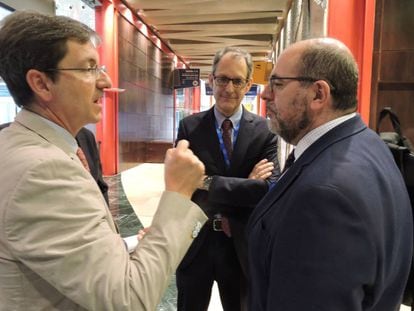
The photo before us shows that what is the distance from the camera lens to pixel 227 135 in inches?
69.6

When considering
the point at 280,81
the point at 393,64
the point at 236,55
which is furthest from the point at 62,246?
the point at 393,64

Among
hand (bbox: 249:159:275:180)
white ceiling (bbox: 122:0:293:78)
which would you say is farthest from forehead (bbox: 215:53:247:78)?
white ceiling (bbox: 122:0:293:78)

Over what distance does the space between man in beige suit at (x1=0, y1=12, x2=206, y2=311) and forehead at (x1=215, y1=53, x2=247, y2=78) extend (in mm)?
865

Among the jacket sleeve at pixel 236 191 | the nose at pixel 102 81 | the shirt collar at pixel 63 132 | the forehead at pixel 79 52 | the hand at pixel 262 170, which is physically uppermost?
the forehead at pixel 79 52

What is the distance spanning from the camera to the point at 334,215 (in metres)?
0.79

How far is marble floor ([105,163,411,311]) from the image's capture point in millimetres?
2916

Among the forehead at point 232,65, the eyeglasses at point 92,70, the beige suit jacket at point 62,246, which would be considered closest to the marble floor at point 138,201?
the forehead at point 232,65

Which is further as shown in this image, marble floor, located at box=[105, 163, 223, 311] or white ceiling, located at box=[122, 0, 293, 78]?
white ceiling, located at box=[122, 0, 293, 78]

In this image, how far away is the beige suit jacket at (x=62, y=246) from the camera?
77 cm

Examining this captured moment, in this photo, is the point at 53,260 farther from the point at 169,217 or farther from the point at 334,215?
the point at 334,215

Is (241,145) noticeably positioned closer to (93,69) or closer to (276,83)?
(276,83)

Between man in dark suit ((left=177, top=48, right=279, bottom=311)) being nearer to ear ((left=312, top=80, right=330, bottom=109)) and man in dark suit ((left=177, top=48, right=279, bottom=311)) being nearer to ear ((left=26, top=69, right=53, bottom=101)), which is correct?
ear ((left=312, top=80, right=330, bottom=109))

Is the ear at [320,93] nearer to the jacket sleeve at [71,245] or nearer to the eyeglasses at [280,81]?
the eyeglasses at [280,81]

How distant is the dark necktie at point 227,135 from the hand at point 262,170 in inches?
6.3
